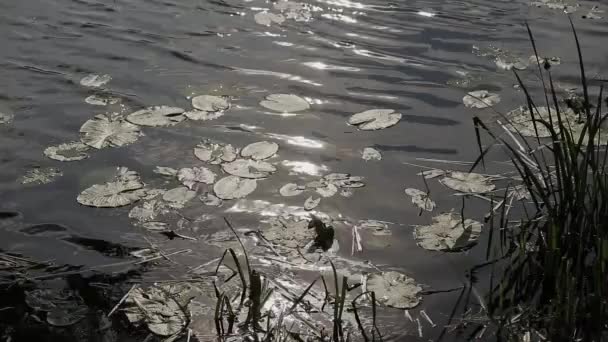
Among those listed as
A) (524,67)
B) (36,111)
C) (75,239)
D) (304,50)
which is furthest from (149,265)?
(524,67)

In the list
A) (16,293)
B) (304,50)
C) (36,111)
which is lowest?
(16,293)

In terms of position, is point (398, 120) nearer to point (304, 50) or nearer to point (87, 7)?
point (304, 50)

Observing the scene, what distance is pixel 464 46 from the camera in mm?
4688

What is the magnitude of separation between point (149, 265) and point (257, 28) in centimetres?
262

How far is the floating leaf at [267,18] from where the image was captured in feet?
16.3

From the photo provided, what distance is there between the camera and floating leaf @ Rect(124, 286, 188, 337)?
2.38m

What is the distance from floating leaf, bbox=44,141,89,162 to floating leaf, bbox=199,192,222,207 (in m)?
0.72

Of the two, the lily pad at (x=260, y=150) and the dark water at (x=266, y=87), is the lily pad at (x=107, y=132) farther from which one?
the lily pad at (x=260, y=150)

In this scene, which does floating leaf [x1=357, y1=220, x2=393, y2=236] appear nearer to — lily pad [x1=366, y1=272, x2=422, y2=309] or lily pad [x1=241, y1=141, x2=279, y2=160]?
lily pad [x1=366, y1=272, x2=422, y2=309]

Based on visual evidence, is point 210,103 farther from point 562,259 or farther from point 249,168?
point 562,259

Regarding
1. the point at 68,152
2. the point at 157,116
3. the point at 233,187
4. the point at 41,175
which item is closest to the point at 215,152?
the point at 233,187

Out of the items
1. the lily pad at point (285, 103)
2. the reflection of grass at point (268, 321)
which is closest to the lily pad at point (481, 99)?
the lily pad at point (285, 103)

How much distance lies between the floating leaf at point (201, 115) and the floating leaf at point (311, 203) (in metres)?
0.96

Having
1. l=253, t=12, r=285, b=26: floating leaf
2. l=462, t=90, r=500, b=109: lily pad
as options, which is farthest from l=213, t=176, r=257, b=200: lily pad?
l=253, t=12, r=285, b=26: floating leaf
